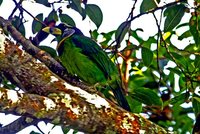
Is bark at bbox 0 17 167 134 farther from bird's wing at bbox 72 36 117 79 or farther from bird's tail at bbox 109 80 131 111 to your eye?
bird's wing at bbox 72 36 117 79

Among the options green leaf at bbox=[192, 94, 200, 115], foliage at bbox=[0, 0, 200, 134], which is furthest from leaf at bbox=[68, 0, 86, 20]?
green leaf at bbox=[192, 94, 200, 115]

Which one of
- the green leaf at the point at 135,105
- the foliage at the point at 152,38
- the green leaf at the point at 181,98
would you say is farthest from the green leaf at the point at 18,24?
the green leaf at the point at 181,98

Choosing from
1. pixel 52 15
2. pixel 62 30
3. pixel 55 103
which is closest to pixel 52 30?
pixel 52 15

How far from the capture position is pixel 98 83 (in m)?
2.81

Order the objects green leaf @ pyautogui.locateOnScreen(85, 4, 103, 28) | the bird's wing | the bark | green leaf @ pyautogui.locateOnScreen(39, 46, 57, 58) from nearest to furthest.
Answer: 1. the bark
2. green leaf @ pyautogui.locateOnScreen(85, 4, 103, 28)
3. green leaf @ pyautogui.locateOnScreen(39, 46, 57, 58)
4. the bird's wing

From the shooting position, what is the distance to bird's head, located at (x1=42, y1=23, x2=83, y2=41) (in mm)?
2637

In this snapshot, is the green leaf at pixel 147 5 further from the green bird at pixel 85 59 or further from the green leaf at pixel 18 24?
the green leaf at pixel 18 24

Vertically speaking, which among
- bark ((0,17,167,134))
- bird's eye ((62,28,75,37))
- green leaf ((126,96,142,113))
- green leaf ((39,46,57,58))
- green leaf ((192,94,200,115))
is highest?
bird's eye ((62,28,75,37))

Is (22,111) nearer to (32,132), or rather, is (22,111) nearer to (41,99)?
(41,99)

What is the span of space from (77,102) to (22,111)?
0.22 metres

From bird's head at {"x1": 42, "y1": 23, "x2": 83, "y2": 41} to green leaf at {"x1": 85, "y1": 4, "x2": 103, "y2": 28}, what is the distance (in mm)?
212

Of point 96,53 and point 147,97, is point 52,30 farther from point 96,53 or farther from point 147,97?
point 147,97

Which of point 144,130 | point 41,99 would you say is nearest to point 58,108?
point 41,99

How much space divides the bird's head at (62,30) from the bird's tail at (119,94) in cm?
→ 42
